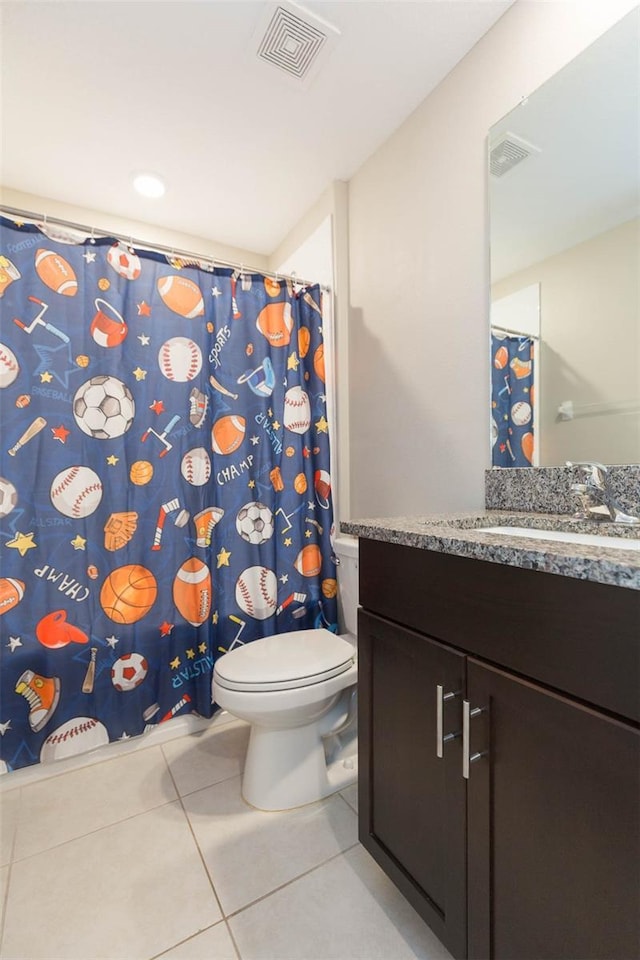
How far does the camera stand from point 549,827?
0.59m

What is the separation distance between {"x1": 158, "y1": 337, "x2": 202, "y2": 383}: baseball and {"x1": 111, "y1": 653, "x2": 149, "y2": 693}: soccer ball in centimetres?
103

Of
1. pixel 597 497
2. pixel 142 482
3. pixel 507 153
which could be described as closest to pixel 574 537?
pixel 597 497

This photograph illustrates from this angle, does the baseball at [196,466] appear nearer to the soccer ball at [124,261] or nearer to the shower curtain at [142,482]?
the shower curtain at [142,482]

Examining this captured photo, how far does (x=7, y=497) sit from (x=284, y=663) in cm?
102

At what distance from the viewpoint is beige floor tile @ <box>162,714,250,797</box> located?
4.55ft

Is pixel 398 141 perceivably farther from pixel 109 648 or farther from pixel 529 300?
pixel 109 648

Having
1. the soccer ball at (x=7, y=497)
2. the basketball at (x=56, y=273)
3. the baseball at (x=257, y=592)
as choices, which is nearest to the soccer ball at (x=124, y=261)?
the basketball at (x=56, y=273)

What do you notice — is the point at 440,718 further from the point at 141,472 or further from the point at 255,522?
the point at 141,472

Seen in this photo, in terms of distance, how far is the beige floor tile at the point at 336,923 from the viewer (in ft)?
2.85

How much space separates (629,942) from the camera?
1.68 feet

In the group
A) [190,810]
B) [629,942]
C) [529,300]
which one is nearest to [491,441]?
[529,300]

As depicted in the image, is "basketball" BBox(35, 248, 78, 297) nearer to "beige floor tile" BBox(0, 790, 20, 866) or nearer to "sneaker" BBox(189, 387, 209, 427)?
"sneaker" BBox(189, 387, 209, 427)

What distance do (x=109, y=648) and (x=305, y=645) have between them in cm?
70

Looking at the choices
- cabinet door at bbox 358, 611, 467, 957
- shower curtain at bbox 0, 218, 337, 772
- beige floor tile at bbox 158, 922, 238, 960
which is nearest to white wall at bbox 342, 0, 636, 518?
shower curtain at bbox 0, 218, 337, 772
